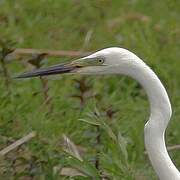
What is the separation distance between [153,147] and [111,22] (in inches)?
136

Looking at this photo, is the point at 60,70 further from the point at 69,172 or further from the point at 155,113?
the point at 69,172

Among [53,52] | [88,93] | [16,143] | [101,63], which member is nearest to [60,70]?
[101,63]

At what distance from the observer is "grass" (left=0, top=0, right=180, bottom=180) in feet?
17.8

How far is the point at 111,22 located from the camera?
795 cm

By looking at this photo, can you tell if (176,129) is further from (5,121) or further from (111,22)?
(111,22)

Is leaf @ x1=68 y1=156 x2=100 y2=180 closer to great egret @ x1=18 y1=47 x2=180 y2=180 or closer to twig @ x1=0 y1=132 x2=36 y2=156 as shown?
great egret @ x1=18 y1=47 x2=180 y2=180

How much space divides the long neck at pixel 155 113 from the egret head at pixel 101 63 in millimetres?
37

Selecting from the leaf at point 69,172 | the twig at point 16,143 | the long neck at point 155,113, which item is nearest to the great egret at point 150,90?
the long neck at point 155,113

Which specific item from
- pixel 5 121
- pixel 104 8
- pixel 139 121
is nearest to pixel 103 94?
pixel 139 121

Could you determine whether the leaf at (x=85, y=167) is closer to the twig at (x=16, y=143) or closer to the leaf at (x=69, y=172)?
the leaf at (x=69, y=172)

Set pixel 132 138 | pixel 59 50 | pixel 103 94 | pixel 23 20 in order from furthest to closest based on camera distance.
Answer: pixel 23 20
pixel 59 50
pixel 103 94
pixel 132 138

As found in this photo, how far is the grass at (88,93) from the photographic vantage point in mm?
5426

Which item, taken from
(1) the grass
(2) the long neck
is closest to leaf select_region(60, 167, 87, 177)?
(1) the grass

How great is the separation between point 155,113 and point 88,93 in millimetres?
1374
